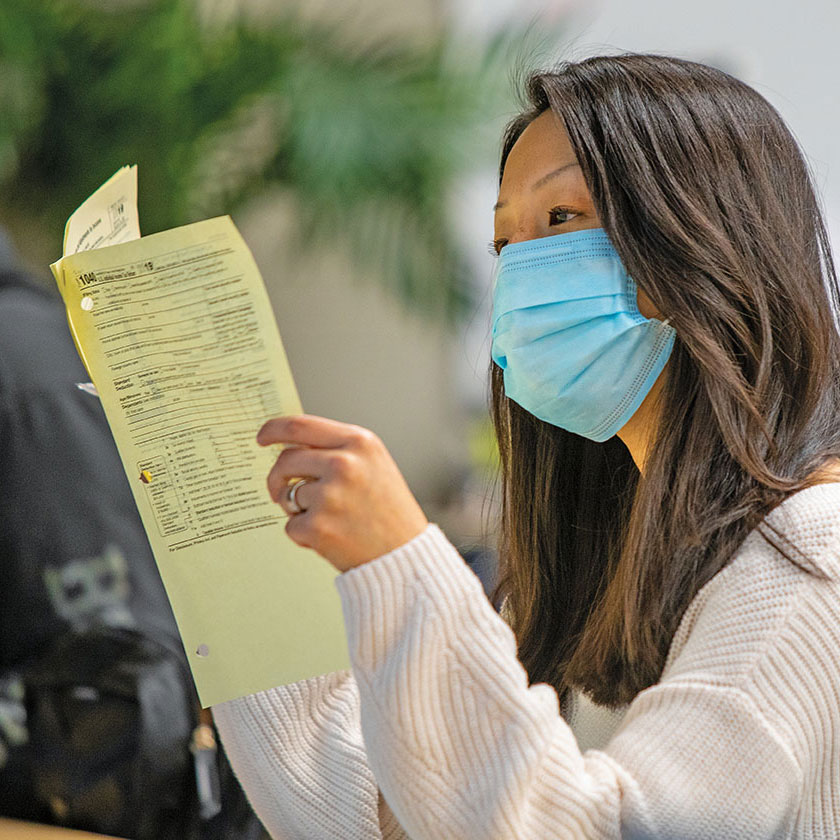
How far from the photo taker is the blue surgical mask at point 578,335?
0.99 m

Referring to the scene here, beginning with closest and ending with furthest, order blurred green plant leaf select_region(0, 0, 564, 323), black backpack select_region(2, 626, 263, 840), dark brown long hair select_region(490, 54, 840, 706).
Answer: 1. dark brown long hair select_region(490, 54, 840, 706)
2. black backpack select_region(2, 626, 263, 840)
3. blurred green plant leaf select_region(0, 0, 564, 323)

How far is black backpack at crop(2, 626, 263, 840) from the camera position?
1312mm

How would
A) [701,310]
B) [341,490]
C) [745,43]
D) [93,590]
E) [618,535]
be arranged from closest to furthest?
[341,490] < [701,310] < [618,535] < [93,590] < [745,43]

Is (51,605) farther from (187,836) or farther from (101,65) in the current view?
(101,65)

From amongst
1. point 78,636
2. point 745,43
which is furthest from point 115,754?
point 745,43

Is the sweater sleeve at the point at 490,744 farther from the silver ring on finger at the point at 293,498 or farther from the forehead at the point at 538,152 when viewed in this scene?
the forehead at the point at 538,152

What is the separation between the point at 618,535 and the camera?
3.81ft

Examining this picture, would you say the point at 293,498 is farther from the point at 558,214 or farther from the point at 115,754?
the point at 115,754

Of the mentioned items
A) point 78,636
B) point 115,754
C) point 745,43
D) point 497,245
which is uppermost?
point 745,43

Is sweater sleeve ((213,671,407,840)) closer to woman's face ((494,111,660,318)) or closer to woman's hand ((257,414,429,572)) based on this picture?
woman's hand ((257,414,429,572))

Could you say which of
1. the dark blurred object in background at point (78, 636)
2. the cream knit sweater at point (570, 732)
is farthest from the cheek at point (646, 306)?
the dark blurred object in background at point (78, 636)

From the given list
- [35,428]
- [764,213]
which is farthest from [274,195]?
[764,213]

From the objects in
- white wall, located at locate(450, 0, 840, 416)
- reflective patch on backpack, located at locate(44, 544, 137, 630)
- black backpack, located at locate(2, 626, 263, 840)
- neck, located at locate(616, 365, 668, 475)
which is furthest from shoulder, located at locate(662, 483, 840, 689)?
white wall, located at locate(450, 0, 840, 416)

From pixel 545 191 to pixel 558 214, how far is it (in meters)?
0.02
